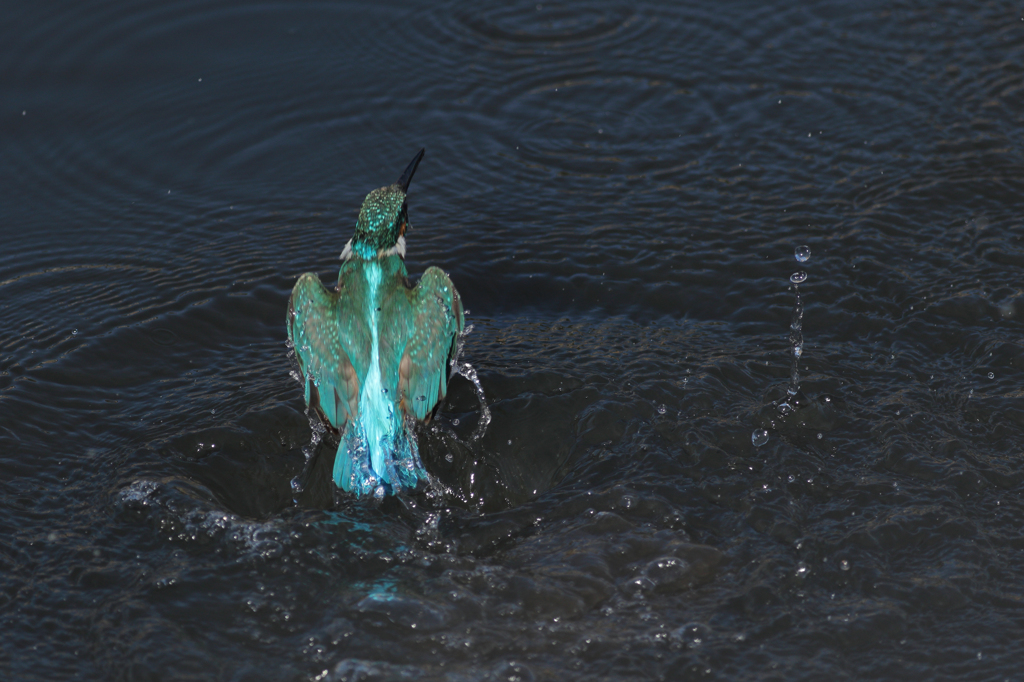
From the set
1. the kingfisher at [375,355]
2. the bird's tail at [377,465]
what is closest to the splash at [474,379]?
the kingfisher at [375,355]

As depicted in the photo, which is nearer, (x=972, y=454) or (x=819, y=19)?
(x=972, y=454)

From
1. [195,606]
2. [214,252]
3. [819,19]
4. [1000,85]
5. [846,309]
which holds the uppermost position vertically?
[819,19]

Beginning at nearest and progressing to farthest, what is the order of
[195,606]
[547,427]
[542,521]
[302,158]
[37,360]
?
[195,606], [542,521], [547,427], [37,360], [302,158]

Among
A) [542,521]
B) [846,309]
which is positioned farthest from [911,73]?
[542,521]

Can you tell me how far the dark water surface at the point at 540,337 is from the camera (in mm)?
3666

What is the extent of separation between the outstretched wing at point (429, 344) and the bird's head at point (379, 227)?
26 cm

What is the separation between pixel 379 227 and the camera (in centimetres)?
468

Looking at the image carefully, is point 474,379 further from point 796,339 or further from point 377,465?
point 796,339

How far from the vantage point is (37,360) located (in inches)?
194

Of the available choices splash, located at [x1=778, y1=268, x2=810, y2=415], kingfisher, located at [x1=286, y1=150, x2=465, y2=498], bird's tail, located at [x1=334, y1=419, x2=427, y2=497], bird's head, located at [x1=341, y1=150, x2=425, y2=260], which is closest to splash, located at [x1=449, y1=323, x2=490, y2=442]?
kingfisher, located at [x1=286, y1=150, x2=465, y2=498]

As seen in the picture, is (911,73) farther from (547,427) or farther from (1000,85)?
(547,427)

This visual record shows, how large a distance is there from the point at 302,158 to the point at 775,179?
2815 mm

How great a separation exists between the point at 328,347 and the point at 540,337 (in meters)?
1.09

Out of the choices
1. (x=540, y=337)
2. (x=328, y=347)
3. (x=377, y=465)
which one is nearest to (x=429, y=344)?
(x=328, y=347)
